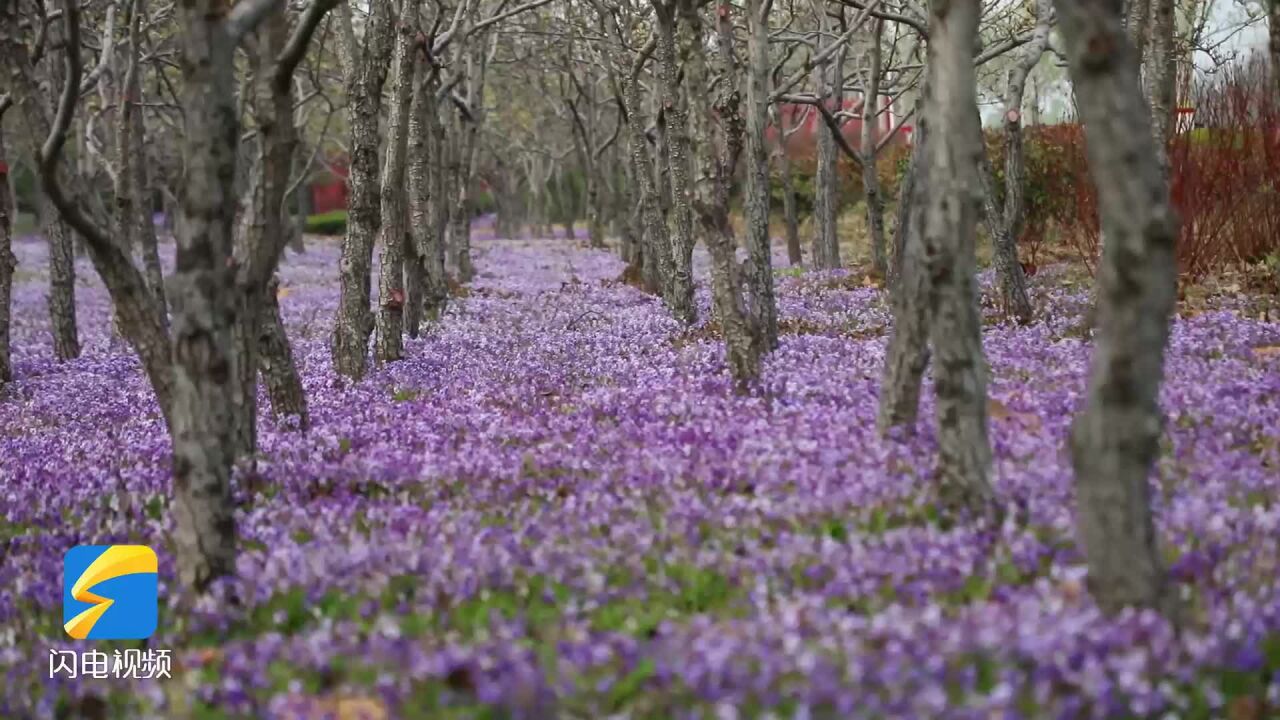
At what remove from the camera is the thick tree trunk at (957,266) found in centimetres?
560

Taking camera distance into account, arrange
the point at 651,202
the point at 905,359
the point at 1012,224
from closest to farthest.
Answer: the point at 905,359, the point at 1012,224, the point at 651,202

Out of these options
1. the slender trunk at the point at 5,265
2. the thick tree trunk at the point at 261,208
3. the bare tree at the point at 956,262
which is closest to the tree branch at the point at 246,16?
the thick tree trunk at the point at 261,208

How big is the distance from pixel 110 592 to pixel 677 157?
9.66 m

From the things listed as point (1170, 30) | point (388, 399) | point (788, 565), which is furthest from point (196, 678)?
point (1170, 30)

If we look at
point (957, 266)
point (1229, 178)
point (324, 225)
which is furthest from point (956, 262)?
point (324, 225)

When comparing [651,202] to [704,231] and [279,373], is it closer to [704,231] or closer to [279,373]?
[704,231]

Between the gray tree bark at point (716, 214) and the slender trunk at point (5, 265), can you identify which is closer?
the gray tree bark at point (716, 214)

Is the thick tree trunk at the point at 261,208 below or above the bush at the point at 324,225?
below

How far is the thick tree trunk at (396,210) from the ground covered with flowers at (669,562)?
3853 mm

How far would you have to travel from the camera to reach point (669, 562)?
529 centimetres

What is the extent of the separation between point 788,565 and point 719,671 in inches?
44.8

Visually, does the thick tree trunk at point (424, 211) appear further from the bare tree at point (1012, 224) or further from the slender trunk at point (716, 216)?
the bare tree at point (1012, 224)

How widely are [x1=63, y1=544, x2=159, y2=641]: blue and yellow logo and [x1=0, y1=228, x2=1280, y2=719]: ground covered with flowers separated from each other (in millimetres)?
95

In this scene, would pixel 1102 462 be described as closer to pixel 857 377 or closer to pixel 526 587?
pixel 526 587
